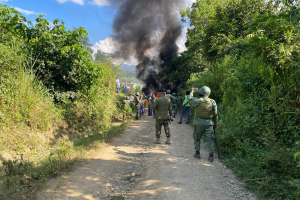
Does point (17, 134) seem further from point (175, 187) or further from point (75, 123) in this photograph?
point (175, 187)

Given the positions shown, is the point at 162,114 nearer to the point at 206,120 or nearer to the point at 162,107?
the point at 162,107

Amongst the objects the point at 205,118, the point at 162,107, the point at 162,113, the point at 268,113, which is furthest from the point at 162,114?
the point at 268,113

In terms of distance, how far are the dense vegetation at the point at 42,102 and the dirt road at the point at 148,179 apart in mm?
510

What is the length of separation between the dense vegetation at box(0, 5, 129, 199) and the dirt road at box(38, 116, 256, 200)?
51cm

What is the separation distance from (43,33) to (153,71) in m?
17.3

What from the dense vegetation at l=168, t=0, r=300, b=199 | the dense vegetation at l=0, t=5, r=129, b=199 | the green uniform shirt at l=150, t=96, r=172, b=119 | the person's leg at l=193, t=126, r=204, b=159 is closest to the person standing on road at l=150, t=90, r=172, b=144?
the green uniform shirt at l=150, t=96, r=172, b=119

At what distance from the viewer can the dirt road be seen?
121 inches

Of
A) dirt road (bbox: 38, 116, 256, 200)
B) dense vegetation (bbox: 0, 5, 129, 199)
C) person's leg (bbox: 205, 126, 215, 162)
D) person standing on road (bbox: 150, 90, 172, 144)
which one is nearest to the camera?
dirt road (bbox: 38, 116, 256, 200)

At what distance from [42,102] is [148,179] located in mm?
3854

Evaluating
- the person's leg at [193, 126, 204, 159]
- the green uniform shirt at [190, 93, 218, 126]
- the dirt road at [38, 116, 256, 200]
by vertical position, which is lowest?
the dirt road at [38, 116, 256, 200]

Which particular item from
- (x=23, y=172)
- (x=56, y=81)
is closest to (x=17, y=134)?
(x=23, y=172)

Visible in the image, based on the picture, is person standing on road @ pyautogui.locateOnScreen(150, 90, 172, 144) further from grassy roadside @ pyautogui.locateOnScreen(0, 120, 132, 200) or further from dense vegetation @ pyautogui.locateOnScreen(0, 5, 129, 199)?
grassy roadside @ pyautogui.locateOnScreen(0, 120, 132, 200)

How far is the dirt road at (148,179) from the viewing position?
3062 millimetres

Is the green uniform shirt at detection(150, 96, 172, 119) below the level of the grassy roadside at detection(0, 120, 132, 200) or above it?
above
